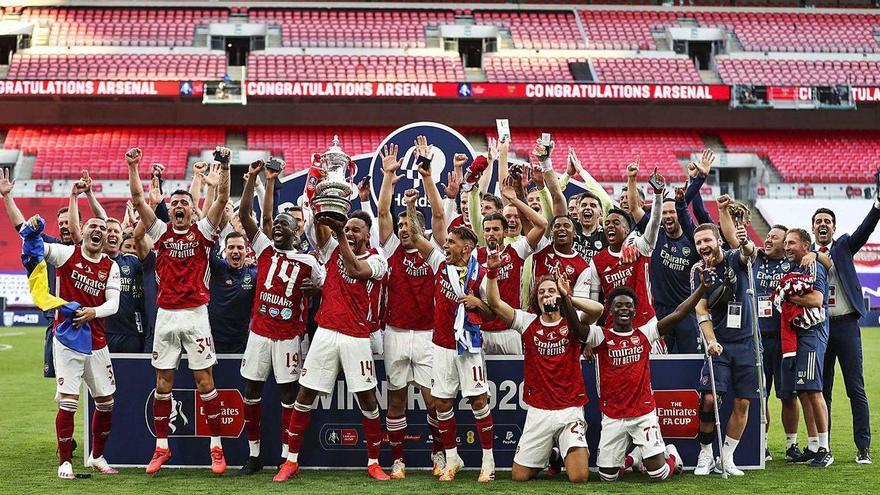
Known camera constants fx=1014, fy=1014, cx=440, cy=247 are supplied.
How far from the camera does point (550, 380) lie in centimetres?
777

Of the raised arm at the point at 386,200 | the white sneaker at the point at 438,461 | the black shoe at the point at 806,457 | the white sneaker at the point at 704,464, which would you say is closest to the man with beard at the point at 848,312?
the black shoe at the point at 806,457

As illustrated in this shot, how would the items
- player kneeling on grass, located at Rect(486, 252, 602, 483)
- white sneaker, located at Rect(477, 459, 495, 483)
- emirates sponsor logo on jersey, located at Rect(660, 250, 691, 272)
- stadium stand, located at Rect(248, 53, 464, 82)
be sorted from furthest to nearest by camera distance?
stadium stand, located at Rect(248, 53, 464, 82), emirates sponsor logo on jersey, located at Rect(660, 250, 691, 272), white sneaker, located at Rect(477, 459, 495, 483), player kneeling on grass, located at Rect(486, 252, 602, 483)

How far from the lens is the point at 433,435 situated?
8266 millimetres

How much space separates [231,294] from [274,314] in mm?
992

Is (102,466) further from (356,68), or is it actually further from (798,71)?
(798,71)

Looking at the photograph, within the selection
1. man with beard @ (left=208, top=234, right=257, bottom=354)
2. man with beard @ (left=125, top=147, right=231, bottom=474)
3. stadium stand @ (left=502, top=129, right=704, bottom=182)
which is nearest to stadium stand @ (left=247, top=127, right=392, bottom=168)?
stadium stand @ (left=502, top=129, right=704, bottom=182)

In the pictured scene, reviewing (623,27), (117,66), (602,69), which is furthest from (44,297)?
(623,27)

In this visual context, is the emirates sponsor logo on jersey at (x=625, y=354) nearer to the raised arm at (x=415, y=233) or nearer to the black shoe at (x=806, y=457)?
the raised arm at (x=415, y=233)

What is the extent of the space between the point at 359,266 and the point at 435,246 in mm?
832

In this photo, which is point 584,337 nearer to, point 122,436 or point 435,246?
point 435,246

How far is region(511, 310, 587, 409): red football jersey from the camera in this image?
7746 mm

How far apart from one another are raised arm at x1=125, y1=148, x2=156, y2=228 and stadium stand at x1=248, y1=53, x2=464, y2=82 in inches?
991

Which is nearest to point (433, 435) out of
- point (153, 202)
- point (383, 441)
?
point (383, 441)

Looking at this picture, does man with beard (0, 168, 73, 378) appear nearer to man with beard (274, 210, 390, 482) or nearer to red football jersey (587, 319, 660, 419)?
man with beard (274, 210, 390, 482)
